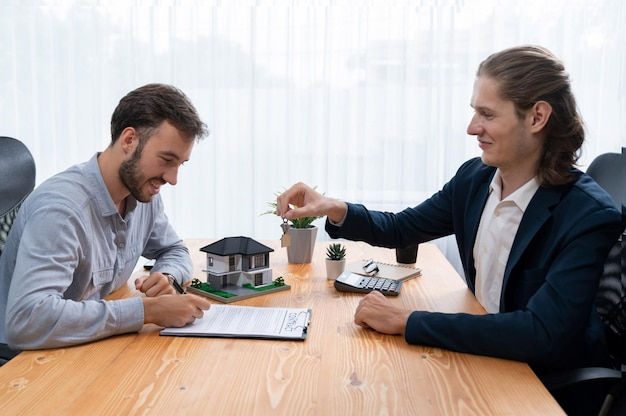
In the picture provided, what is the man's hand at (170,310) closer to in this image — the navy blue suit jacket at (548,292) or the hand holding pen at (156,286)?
the hand holding pen at (156,286)

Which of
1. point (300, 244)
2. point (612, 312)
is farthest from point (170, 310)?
point (612, 312)

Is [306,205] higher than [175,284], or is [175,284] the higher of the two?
[306,205]

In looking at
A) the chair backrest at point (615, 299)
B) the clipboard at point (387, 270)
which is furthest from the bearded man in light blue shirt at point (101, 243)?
the chair backrest at point (615, 299)

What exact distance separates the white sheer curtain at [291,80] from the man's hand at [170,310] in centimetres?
203

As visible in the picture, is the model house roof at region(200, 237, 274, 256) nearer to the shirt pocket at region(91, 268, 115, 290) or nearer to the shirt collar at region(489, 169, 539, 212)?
the shirt pocket at region(91, 268, 115, 290)

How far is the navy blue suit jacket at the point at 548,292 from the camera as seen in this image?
132 centimetres

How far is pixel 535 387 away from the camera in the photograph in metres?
1.16

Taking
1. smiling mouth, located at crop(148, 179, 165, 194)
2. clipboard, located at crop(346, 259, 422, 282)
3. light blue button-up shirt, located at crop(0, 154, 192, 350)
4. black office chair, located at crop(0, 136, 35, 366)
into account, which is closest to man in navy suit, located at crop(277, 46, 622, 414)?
clipboard, located at crop(346, 259, 422, 282)

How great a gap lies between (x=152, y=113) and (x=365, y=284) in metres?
0.75

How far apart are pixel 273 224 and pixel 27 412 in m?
2.51

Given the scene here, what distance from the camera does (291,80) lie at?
339 centimetres

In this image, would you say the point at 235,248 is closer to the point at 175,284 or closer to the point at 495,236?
the point at 175,284

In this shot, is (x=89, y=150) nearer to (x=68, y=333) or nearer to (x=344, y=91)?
(x=344, y=91)

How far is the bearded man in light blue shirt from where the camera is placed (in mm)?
1329
